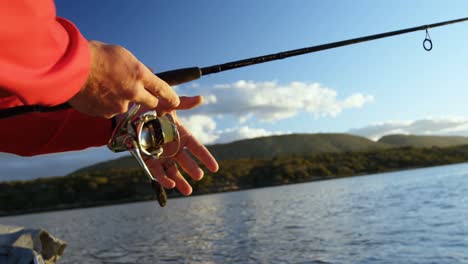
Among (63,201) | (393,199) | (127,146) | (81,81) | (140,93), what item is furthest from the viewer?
(63,201)

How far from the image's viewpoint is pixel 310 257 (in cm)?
1373

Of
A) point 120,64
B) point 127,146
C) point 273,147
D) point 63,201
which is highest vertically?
point 273,147

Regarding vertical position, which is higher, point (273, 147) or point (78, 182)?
point (273, 147)

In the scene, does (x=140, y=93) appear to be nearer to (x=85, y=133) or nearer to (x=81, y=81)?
(x=81, y=81)

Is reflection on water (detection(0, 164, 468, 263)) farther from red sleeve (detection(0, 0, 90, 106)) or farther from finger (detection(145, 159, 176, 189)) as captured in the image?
red sleeve (detection(0, 0, 90, 106))

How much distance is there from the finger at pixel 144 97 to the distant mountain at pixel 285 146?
116 meters

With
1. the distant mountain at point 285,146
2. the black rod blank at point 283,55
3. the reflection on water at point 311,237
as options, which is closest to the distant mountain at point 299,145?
the distant mountain at point 285,146

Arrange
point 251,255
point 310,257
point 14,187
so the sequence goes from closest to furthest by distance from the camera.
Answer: point 310,257
point 251,255
point 14,187

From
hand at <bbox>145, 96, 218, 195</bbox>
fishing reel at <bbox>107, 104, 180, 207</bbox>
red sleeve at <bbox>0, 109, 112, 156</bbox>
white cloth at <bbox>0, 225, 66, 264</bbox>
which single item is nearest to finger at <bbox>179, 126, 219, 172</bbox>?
hand at <bbox>145, 96, 218, 195</bbox>

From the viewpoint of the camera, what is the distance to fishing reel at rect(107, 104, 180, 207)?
2068mm

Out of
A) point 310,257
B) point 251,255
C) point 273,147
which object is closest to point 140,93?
point 310,257

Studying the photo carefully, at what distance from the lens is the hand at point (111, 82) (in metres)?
1.53

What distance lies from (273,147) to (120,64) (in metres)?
130

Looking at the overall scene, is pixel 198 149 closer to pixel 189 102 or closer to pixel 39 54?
pixel 189 102
